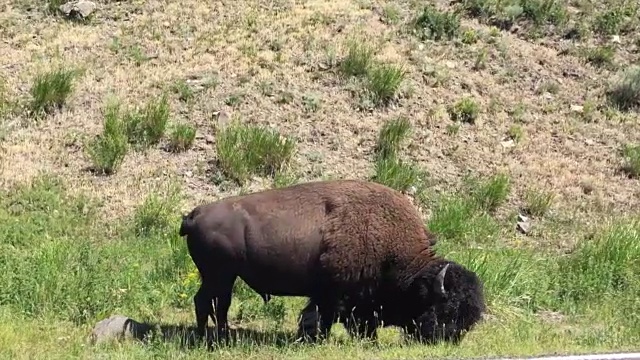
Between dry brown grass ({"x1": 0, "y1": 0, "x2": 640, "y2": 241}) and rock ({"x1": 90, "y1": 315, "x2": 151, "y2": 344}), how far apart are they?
4813 mm

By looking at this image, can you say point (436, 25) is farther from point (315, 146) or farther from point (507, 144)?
point (315, 146)

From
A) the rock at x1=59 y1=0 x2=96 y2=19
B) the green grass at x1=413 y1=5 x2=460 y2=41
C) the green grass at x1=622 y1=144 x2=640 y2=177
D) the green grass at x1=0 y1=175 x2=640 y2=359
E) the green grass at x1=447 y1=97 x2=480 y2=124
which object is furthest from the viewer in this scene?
the green grass at x1=413 y1=5 x2=460 y2=41

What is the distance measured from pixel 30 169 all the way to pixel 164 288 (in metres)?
4.96

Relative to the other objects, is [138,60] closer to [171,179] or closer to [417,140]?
[171,179]

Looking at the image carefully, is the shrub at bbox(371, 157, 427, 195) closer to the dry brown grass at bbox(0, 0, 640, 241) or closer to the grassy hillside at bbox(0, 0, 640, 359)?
the grassy hillside at bbox(0, 0, 640, 359)

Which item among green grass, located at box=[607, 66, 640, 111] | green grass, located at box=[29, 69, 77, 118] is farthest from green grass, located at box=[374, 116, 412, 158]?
green grass, located at box=[29, 69, 77, 118]

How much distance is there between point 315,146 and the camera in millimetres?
16688

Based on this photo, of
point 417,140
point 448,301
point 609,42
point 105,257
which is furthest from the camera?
point 609,42

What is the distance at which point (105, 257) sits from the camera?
11.8 metres

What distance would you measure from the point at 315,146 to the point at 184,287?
6.10 meters

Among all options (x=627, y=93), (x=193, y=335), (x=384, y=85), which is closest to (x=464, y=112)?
(x=384, y=85)

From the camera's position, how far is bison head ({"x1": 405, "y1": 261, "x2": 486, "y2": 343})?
9281 millimetres

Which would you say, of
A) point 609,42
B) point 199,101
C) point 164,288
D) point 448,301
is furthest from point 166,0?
point 448,301

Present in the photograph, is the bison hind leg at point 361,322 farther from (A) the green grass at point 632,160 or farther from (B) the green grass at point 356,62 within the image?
(B) the green grass at point 356,62
